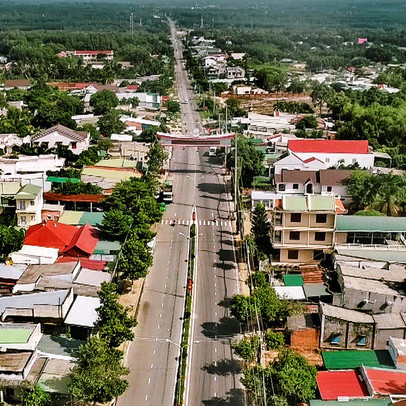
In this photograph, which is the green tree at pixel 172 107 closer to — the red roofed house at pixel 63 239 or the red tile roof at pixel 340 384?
the red roofed house at pixel 63 239

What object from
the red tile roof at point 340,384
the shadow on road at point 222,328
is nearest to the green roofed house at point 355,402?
the red tile roof at point 340,384

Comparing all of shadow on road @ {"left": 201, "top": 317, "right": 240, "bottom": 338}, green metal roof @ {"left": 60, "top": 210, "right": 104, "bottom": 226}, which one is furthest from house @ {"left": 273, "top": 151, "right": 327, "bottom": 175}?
shadow on road @ {"left": 201, "top": 317, "right": 240, "bottom": 338}

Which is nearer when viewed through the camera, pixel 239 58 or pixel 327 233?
pixel 327 233

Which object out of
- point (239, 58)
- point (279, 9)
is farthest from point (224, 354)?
point (279, 9)

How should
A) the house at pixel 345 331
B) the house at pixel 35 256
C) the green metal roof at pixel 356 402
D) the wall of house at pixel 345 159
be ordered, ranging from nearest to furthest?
1. the green metal roof at pixel 356 402
2. the house at pixel 345 331
3. the house at pixel 35 256
4. the wall of house at pixel 345 159

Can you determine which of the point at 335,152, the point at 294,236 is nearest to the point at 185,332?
the point at 294,236

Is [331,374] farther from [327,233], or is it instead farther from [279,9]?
[279,9]

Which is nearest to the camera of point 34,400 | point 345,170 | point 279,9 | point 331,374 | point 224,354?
point 34,400

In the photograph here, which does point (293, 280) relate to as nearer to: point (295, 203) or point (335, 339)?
point (295, 203)
